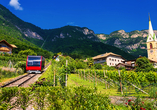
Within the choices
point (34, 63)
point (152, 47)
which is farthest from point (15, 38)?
point (152, 47)

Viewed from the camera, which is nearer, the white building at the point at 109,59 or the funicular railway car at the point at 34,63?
the funicular railway car at the point at 34,63

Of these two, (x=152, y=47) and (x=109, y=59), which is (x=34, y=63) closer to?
(x=109, y=59)

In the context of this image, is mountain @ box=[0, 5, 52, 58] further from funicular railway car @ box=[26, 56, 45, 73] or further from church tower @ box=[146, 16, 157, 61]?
church tower @ box=[146, 16, 157, 61]

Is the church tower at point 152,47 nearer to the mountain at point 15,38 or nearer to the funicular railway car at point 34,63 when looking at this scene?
the mountain at point 15,38

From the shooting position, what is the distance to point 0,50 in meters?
48.8

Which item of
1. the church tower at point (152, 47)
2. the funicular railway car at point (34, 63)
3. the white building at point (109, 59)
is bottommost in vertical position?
the funicular railway car at point (34, 63)

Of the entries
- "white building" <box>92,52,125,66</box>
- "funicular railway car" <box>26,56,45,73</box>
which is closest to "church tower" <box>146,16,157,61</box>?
"white building" <box>92,52,125,66</box>

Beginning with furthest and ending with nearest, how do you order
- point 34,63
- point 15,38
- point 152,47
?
point 15,38 < point 152,47 < point 34,63

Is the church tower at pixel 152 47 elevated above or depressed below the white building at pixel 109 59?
above

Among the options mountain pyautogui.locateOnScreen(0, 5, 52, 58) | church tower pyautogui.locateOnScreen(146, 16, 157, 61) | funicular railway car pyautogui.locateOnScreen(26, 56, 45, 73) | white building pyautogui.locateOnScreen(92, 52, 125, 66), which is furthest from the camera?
church tower pyautogui.locateOnScreen(146, 16, 157, 61)

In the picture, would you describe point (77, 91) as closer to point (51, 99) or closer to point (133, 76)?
point (51, 99)

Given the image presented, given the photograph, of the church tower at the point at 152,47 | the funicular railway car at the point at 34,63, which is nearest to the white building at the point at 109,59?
the church tower at the point at 152,47

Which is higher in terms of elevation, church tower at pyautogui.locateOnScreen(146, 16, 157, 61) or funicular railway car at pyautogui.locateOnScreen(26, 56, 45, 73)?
church tower at pyautogui.locateOnScreen(146, 16, 157, 61)

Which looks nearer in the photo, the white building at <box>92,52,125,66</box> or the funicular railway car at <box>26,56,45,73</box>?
the funicular railway car at <box>26,56,45,73</box>
